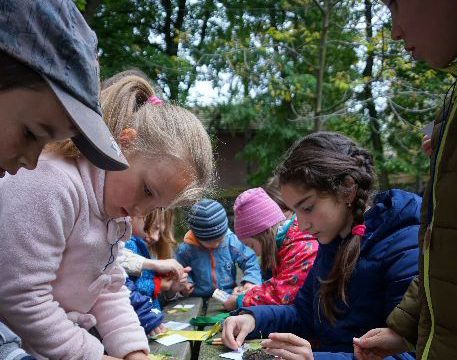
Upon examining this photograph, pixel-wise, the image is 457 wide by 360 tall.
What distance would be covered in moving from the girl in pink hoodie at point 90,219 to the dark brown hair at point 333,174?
1.76 feet

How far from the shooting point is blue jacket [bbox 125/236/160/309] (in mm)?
3182

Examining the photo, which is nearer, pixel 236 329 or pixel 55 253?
pixel 55 253

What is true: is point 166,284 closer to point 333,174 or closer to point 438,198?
point 333,174

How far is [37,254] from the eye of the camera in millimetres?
1505

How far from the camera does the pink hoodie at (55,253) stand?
1.49 meters

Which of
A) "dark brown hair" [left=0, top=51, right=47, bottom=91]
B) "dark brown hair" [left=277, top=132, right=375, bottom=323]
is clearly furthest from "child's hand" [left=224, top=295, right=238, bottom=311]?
"dark brown hair" [left=0, top=51, right=47, bottom=91]

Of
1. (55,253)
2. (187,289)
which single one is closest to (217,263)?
(187,289)

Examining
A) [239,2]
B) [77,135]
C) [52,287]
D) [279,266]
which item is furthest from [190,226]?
[239,2]

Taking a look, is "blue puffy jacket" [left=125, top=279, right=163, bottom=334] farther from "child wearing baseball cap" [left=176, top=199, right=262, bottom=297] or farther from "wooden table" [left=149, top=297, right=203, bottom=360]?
"child wearing baseball cap" [left=176, top=199, right=262, bottom=297]

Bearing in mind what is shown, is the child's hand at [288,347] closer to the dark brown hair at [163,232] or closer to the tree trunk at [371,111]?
the dark brown hair at [163,232]

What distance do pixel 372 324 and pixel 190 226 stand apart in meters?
2.07

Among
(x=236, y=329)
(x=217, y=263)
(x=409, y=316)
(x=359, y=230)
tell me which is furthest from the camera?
(x=217, y=263)

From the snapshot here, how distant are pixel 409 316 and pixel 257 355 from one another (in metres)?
0.65

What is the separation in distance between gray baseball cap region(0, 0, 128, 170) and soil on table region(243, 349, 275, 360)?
1223 millimetres
